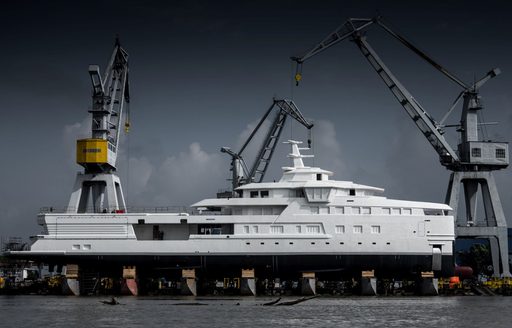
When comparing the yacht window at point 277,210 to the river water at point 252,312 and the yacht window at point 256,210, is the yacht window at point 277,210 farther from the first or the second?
the river water at point 252,312

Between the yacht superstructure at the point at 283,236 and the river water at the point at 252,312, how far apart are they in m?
2.79

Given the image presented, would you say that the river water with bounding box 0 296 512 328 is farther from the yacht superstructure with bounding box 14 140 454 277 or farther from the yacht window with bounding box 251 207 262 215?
the yacht window with bounding box 251 207 262 215

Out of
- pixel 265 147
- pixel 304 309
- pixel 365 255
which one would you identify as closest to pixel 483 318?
pixel 304 309

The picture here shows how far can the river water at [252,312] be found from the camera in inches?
2010

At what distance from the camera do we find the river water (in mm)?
51059

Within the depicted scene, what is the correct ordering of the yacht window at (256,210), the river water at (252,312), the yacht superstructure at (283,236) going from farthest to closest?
the yacht window at (256,210) → the yacht superstructure at (283,236) → the river water at (252,312)

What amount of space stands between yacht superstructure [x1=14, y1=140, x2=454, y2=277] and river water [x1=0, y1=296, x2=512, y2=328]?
2.79 meters

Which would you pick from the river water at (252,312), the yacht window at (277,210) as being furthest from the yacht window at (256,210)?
the river water at (252,312)

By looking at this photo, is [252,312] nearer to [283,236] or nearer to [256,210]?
[283,236]

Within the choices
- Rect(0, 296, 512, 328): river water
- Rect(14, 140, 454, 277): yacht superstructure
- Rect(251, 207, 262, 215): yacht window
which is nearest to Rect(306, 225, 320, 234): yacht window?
Rect(14, 140, 454, 277): yacht superstructure

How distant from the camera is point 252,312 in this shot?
56875 mm

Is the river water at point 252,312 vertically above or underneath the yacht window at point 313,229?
underneath

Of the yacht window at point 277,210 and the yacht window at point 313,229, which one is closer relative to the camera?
the yacht window at point 313,229

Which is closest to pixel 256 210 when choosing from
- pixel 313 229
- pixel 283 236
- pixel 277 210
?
pixel 277 210
